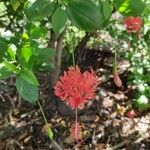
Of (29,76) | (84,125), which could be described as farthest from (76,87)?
(84,125)

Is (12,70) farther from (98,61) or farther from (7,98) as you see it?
(98,61)

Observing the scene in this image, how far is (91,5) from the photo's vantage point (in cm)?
75

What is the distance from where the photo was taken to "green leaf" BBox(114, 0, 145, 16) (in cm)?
80

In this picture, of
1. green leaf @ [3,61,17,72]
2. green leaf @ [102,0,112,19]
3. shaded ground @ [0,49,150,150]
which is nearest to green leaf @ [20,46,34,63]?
green leaf @ [3,61,17,72]

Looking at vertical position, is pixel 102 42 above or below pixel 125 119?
above

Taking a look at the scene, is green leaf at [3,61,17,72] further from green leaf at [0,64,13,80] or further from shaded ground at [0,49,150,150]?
shaded ground at [0,49,150,150]

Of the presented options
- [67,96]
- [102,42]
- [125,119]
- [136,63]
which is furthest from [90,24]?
[102,42]

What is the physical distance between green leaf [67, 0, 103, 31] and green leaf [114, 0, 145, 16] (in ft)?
0.22

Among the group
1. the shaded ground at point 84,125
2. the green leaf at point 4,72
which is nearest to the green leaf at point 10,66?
the green leaf at point 4,72

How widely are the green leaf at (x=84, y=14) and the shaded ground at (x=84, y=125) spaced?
131cm

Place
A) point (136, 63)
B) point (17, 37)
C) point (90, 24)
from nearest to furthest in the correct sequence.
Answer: point (90, 24)
point (17, 37)
point (136, 63)

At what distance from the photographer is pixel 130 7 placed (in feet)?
2.62

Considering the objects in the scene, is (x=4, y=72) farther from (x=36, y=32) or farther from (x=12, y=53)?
(x=36, y=32)

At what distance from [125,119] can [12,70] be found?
1.56m
